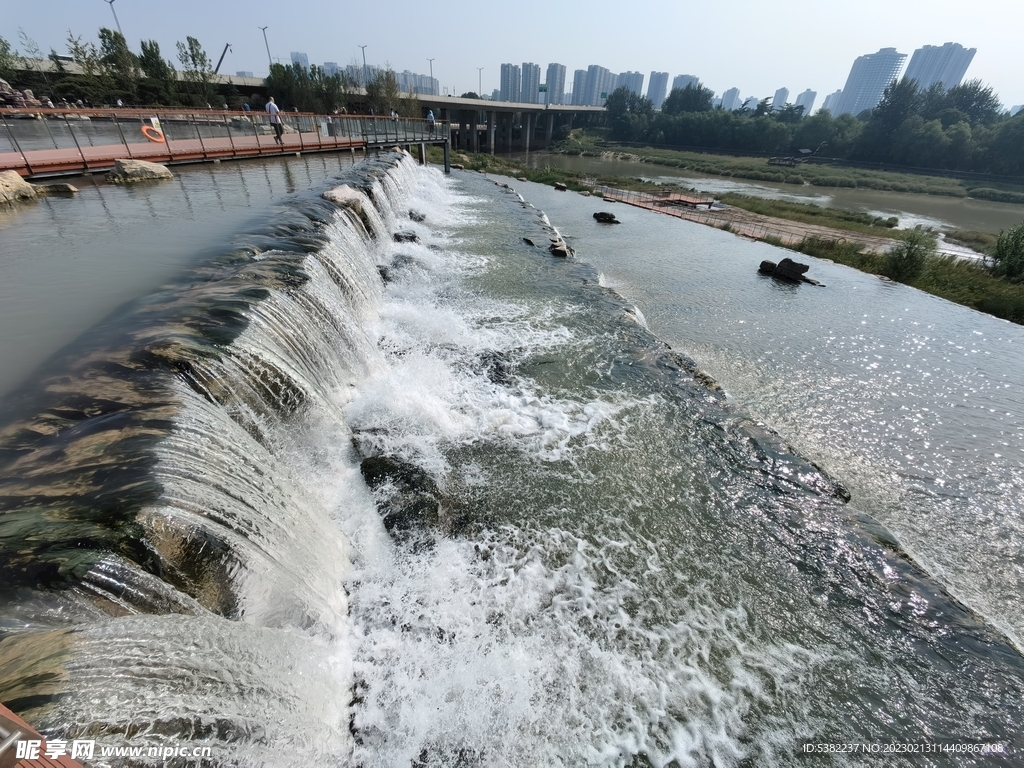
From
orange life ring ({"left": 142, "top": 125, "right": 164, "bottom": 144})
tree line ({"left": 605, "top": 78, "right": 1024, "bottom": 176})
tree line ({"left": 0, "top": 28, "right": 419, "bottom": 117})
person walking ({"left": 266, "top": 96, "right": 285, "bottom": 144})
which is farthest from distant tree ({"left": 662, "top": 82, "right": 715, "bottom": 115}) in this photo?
orange life ring ({"left": 142, "top": 125, "right": 164, "bottom": 144})

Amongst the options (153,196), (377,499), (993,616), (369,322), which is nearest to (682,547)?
(993,616)

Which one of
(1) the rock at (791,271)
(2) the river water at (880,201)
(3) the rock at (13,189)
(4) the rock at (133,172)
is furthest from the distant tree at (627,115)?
(3) the rock at (13,189)

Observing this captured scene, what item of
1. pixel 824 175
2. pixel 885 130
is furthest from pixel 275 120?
pixel 885 130

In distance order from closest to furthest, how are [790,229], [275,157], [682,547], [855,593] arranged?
[855,593]
[682,547]
[275,157]
[790,229]

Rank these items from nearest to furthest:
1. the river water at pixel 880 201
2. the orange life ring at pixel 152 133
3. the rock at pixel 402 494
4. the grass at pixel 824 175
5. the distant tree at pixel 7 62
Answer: the rock at pixel 402 494 < the orange life ring at pixel 152 133 < the distant tree at pixel 7 62 < the river water at pixel 880 201 < the grass at pixel 824 175

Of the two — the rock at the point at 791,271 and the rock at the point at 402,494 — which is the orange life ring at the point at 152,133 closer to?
the rock at the point at 402,494

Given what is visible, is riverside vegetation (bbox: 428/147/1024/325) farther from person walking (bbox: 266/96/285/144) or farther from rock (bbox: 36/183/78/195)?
rock (bbox: 36/183/78/195)

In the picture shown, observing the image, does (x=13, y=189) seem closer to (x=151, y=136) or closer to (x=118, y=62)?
(x=151, y=136)

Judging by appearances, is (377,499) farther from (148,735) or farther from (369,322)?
(369,322)
